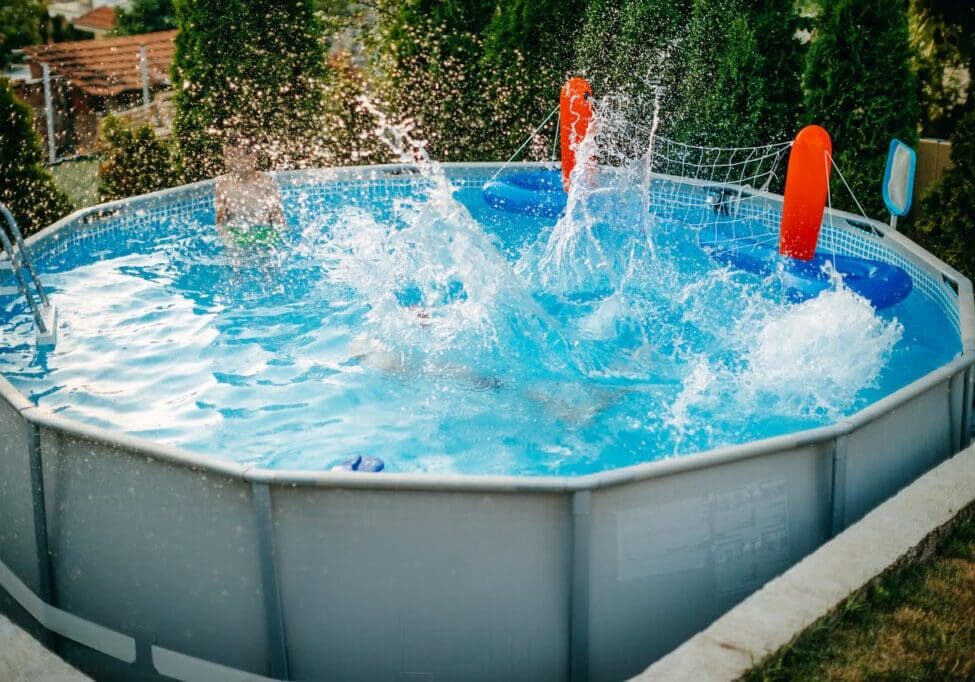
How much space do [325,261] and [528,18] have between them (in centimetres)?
462

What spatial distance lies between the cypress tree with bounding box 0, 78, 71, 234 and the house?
16.4 meters

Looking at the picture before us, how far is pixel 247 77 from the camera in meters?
12.0

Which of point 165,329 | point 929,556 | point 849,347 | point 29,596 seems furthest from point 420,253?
point 929,556

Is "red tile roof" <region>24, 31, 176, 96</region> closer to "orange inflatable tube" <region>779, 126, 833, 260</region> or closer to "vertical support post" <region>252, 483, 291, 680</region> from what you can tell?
"orange inflatable tube" <region>779, 126, 833, 260</region>

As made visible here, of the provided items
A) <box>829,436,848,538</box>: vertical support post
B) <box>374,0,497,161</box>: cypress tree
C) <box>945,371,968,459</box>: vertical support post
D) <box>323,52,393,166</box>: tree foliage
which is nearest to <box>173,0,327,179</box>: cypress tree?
<box>323,52,393,166</box>: tree foliage

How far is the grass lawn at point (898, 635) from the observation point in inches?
142

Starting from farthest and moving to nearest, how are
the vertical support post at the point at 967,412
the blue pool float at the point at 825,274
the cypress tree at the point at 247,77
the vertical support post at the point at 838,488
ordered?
the cypress tree at the point at 247,77 → the blue pool float at the point at 825,274 → the vertical support post at the point at 967,412 → the vertical support post at the point at 838,488

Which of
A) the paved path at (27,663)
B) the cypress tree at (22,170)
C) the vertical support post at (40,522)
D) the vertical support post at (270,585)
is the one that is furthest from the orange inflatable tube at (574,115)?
the paved path at (27,663)

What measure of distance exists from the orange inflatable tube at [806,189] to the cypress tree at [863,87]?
213 centimetres

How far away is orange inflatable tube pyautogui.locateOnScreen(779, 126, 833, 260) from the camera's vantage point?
7.36 m

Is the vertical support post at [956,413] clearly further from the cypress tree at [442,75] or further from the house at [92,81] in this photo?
the house at [92,81]

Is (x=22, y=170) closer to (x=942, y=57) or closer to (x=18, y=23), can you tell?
(x=942, y=57)

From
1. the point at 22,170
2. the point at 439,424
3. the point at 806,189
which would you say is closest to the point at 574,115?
the point at 806,189

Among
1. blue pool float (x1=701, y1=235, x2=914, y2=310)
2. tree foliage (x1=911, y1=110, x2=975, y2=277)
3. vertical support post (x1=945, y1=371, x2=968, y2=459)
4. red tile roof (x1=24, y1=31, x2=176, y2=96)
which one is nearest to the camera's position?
vertical support post (x1=945, y1=371, x2=968, y2=459)
